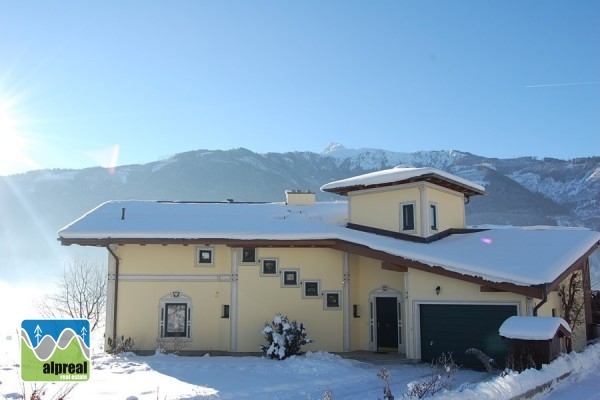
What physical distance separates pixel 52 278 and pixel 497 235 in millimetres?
106013

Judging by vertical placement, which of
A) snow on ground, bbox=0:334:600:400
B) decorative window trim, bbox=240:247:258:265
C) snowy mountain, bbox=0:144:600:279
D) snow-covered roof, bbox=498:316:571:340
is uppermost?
snowy mountain, bbox=0:144:600:279

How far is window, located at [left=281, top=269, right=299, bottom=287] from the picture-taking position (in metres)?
18.5

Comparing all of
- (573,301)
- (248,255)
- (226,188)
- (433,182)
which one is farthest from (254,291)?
(226,188)

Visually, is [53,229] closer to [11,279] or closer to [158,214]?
[11,279]

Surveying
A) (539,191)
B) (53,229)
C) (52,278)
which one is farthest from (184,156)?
(539,191)

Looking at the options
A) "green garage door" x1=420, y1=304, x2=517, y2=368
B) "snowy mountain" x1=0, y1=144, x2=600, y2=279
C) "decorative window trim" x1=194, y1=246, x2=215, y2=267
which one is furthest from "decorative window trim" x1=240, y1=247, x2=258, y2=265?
"snowy mountain" x1=0, y1=144, x2=600, y2=279

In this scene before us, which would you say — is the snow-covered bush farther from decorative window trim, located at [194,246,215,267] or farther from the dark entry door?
decorative window trim, located at [194,246,215,267]

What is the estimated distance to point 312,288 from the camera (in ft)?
61.0

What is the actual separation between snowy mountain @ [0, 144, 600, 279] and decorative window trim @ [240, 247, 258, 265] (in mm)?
81835

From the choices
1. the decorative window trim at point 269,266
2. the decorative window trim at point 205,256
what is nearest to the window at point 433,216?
the decorative window trim at point 269,266

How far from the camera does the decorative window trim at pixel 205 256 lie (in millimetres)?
18812

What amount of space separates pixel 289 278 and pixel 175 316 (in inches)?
162

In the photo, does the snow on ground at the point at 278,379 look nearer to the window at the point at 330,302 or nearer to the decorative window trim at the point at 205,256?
the window at the point at 330,302

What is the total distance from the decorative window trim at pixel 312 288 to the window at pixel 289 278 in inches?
11.7
